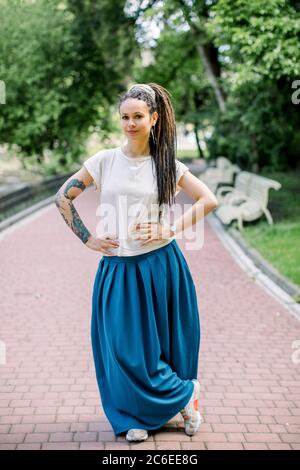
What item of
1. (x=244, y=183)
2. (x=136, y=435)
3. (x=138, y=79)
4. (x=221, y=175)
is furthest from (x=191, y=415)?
(x=138, y=79)

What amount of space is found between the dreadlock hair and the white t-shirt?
37 millimetres

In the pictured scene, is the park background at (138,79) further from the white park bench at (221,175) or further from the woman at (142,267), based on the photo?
the woman at (142,267)

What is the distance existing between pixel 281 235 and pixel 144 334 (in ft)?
24.9

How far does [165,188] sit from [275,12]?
7661 mm

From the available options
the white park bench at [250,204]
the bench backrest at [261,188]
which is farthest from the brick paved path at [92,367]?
the bench backrest at [261,188]

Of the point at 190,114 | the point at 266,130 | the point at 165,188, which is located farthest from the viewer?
the point at 190,114

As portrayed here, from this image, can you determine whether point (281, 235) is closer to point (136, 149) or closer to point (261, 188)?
point (261, 188)

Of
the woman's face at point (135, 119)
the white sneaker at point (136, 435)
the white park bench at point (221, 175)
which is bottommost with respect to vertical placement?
the white park bench at point (221, 175)

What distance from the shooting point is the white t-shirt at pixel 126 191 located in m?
3.37

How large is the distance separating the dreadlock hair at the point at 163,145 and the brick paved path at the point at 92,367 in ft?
4.95

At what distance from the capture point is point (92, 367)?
5043 mm

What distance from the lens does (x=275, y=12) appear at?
998 centimetres

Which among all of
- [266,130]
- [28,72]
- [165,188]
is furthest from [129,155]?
A: [28,72]
